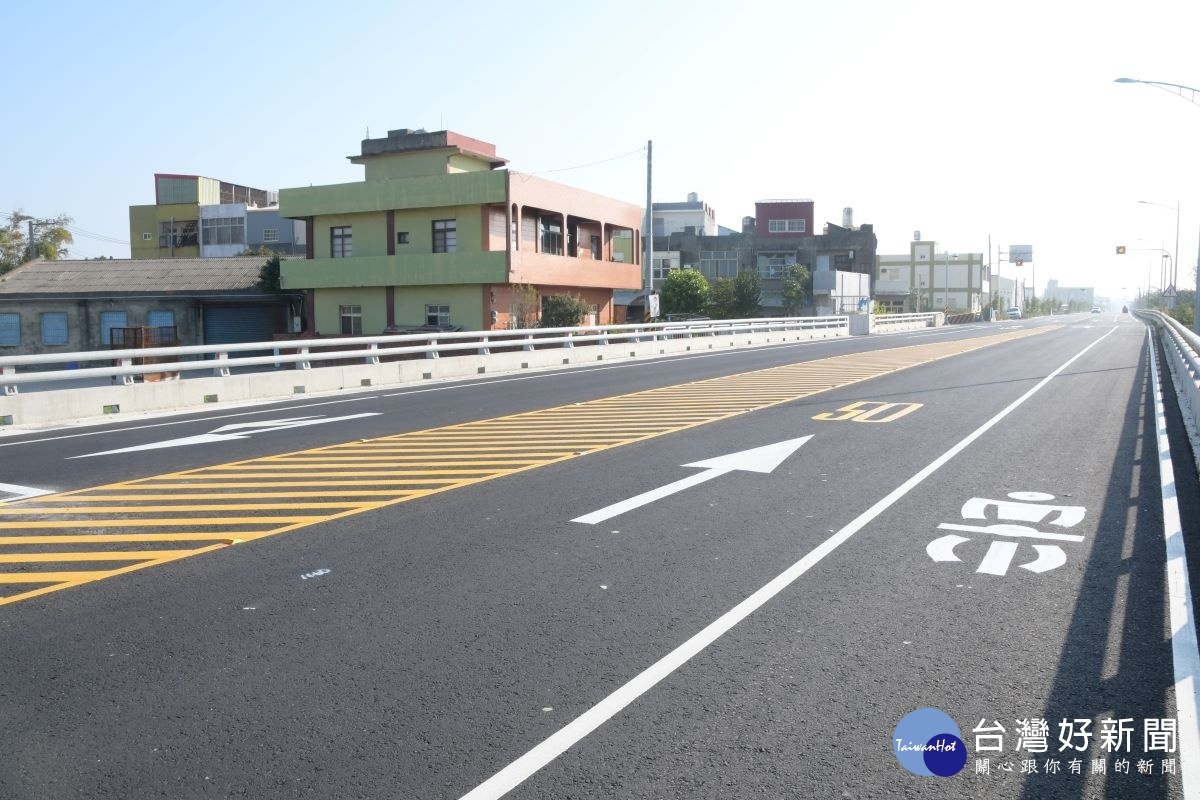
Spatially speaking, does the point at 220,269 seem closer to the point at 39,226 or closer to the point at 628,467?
the point at 39,226

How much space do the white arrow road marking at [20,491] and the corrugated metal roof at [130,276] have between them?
136ft

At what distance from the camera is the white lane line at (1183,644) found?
4223 mm

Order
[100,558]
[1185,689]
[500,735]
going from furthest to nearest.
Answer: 1. [100,558]
2. [1185,689]
3. [500,735]

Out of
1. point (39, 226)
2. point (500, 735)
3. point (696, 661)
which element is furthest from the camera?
point (39, 226)

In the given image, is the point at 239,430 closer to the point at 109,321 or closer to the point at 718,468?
the point at 718,468

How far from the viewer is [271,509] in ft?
29.0

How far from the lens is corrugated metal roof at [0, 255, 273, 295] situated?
48875mm

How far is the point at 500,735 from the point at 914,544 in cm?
439

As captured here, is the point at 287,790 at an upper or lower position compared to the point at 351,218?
lower

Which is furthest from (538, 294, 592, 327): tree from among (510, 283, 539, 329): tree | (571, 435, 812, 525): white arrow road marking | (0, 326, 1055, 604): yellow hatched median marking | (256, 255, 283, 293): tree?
(571, 435, 812, 525): white arrow road marking

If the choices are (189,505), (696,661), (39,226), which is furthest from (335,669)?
(39,226)

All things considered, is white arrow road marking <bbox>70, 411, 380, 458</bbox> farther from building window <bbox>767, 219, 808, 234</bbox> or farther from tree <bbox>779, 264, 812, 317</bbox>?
building window <bbox>767, 219, 808, 234</bbox>

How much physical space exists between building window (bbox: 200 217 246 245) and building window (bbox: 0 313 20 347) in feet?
102

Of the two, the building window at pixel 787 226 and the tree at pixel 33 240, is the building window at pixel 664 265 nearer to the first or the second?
the building window at pixel 787 226
